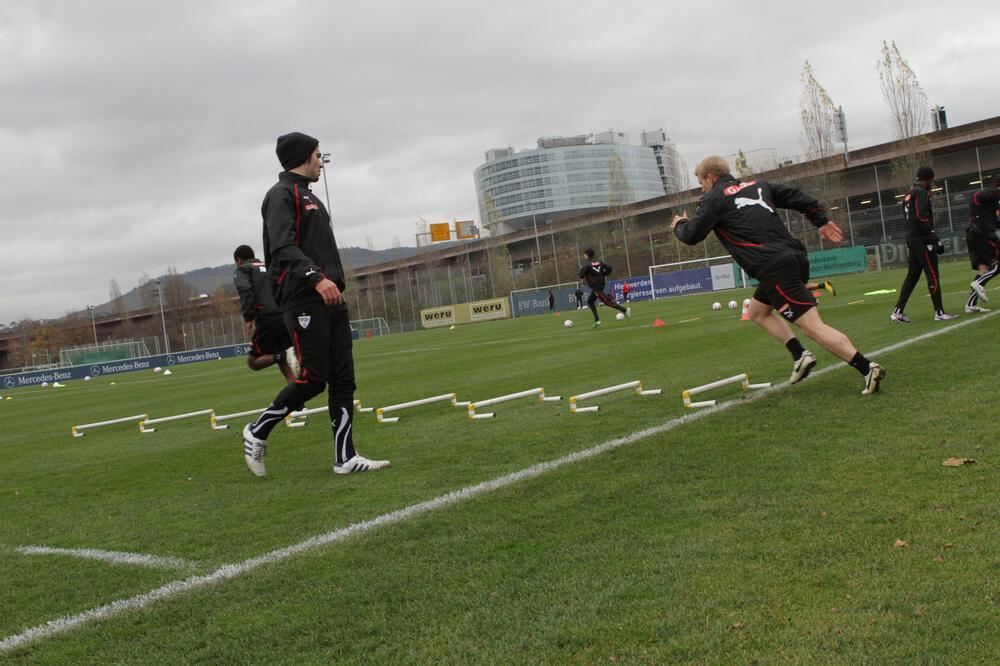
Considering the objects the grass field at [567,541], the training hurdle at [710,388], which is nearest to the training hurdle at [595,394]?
the grass field at [567,541]

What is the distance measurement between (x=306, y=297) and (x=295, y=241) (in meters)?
0.36

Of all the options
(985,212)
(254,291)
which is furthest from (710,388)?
(985,212)

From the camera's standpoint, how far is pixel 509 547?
342cm

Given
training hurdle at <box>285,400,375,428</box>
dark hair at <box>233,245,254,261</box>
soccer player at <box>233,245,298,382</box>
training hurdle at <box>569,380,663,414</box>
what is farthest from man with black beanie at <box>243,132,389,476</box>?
dark hair at <box>233,245,254,261</box>

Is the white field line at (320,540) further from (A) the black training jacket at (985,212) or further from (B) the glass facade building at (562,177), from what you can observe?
(B) the glass facade building at (562,177)

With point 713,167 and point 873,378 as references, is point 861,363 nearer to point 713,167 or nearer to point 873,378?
point 873,378

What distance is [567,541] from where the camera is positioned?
11.2 feet

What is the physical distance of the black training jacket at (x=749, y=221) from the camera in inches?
264

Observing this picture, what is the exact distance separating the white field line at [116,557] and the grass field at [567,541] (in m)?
0.05

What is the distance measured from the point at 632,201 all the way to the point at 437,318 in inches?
710

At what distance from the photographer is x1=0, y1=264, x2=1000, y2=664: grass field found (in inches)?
98.9

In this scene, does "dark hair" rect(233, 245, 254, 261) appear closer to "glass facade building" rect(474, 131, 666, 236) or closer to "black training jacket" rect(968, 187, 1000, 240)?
"black training jacket" rect(968, 187, 1000, 240)

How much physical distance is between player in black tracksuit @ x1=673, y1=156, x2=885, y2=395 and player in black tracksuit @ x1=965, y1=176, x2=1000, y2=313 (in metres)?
5.51

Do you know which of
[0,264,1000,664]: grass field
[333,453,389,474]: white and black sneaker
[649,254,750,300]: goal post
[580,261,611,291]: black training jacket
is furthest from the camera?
[649,254,750,300]: goal post
